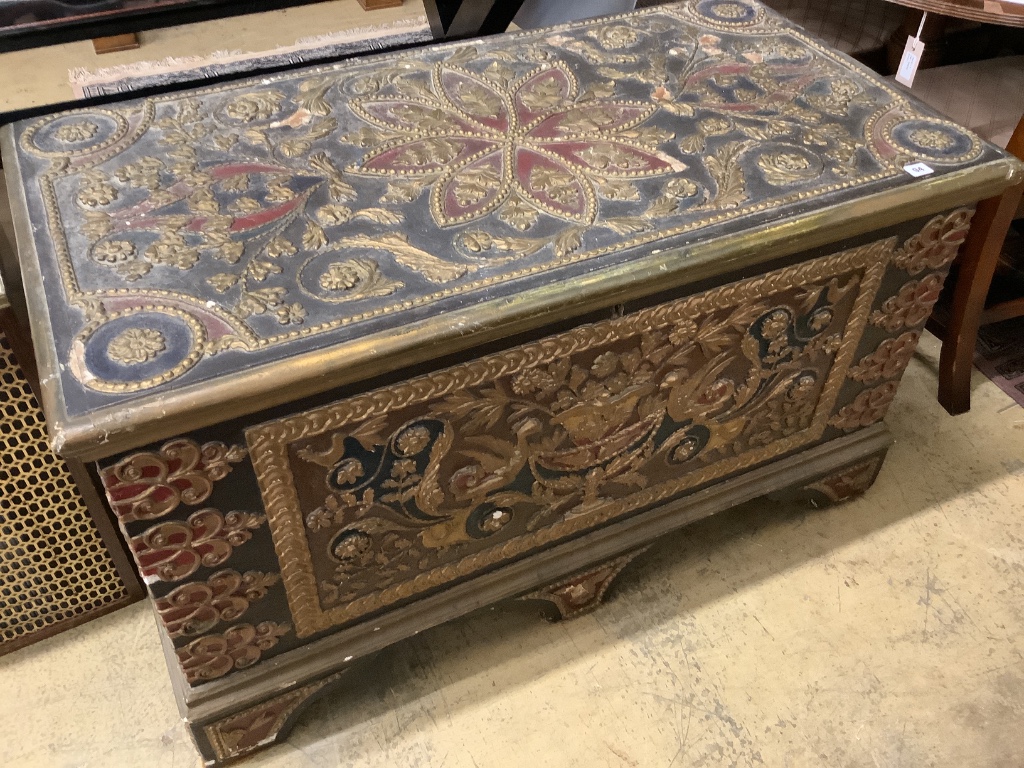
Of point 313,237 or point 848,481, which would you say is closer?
point 313,237

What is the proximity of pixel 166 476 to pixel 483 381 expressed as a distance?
393 millimetres

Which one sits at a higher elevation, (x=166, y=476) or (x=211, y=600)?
(x=166, y=476)

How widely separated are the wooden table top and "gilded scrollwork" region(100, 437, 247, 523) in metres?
1.47

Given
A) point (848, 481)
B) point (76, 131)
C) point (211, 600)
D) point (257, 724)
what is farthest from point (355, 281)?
point (848, 481)

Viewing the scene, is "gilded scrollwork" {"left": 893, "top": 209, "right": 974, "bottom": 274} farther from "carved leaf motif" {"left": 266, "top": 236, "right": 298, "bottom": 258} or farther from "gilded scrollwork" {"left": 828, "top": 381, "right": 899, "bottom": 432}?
"carved leaf motif" {"left": 266, "top": 236, "right": 298, "bottom": 258}

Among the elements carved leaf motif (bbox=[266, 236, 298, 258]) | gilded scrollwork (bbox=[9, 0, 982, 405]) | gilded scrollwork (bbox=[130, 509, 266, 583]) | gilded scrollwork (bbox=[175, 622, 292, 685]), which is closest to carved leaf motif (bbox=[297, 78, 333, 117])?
gilded scrollwork (bbox=[9, 0, 982, 405])

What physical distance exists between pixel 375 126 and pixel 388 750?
3.25ft

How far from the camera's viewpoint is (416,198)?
3.84ft

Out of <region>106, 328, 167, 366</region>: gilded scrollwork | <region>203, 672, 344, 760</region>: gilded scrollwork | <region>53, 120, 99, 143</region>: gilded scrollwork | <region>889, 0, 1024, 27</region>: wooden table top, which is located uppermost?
<region>889, 0, 1024, 27</region>: wooden table top

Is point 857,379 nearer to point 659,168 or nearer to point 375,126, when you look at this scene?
point 659,168

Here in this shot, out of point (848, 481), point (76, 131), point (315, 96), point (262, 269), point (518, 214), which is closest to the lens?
point (262, 269)

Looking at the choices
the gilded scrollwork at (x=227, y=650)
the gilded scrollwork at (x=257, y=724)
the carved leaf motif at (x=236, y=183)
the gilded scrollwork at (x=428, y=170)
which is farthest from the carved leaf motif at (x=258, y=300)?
the gilded scrollwork at (x=257, y=724)

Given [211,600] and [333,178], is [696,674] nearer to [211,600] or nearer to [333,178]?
[211,600]

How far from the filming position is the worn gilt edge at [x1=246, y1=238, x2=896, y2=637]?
3.31 feet
